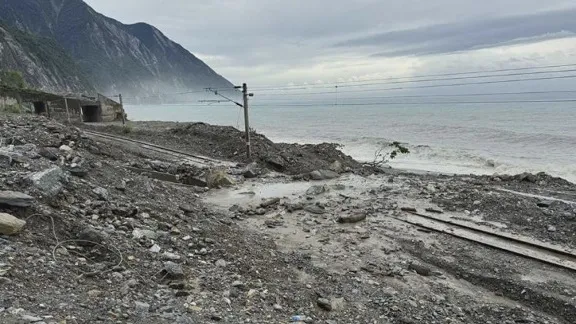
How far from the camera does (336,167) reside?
17.8 meters

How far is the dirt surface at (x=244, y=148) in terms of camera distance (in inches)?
723

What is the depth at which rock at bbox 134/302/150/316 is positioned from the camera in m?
5.13

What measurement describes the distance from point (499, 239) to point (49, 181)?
9595 mm

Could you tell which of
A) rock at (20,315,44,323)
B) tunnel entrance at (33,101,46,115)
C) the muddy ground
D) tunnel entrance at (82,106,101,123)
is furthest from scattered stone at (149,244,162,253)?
tunnel entrance at (82,106,101,123)

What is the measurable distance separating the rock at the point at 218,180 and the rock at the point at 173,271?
7771mm

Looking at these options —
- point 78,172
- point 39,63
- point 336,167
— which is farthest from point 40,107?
point 39,63

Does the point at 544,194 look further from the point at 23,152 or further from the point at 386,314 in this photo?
the point at 23,152

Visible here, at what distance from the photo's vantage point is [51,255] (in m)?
5.85

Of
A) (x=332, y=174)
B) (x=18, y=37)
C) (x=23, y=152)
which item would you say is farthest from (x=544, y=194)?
(x=18, y=37)

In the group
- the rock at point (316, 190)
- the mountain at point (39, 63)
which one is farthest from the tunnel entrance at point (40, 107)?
the mountain at point (39, 63)

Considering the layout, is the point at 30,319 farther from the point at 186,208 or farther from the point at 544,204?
the point at 544,204

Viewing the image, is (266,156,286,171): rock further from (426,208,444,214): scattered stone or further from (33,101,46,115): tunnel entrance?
(33,101,46,115): tunnel entrance

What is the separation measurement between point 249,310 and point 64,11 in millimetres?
229510

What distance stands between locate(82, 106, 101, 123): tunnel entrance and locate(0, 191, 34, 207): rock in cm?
3382
